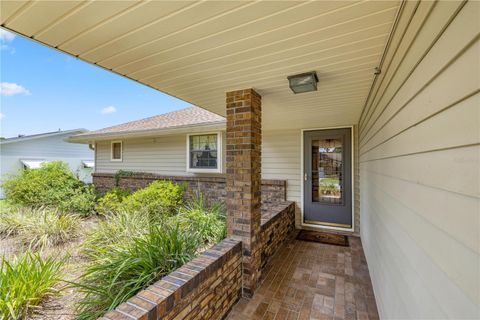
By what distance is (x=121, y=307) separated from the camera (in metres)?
1.51

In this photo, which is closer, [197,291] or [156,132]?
[197,291]

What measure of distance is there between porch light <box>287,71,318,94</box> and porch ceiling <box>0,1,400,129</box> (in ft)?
0.27

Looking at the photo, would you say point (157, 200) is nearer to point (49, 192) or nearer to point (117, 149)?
point (49, 192)

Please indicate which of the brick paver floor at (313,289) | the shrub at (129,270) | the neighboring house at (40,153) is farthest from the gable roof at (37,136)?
the brick paver floor at (313,289)

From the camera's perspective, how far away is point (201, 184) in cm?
605

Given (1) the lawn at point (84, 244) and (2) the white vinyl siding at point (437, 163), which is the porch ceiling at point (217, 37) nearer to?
(2) the white vinyl siding at point (437, 163)

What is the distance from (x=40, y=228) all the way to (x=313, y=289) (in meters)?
5.13

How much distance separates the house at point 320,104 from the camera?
774 millimetres

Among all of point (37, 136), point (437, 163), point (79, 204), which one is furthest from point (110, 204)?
point (37, 136)

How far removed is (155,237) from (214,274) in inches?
35.5

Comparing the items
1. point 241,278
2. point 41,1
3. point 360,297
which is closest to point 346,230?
point 360,297

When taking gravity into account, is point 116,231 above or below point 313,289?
above

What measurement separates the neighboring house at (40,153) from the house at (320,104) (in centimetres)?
1101

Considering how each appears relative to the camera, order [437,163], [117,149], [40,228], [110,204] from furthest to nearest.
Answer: [117,149] → [110,204] → [40,228] → [437,163]
